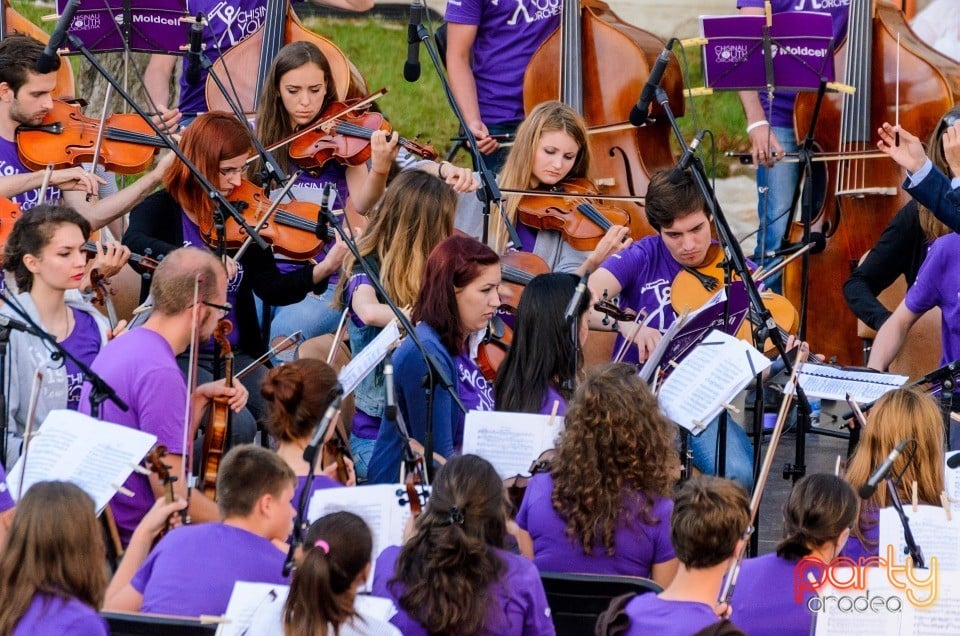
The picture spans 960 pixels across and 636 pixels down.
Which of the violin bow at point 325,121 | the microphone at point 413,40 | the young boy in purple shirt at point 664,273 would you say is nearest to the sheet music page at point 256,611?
the young boy in purple shirt at point 664,273

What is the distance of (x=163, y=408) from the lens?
405 centimetres

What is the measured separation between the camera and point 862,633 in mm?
3086

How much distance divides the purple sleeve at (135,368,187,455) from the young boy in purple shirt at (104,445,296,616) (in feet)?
1.89

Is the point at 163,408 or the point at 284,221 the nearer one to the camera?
the point at 163,408

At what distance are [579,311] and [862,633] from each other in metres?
1.51

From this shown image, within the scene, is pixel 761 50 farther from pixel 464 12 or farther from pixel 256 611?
pixel 256 611

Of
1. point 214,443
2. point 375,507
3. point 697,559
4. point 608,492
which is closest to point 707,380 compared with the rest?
point 608,492

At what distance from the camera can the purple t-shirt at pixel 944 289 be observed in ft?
17.6

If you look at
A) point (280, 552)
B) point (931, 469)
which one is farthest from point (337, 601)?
point (931, 469)

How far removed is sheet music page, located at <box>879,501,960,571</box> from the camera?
3.42 metres

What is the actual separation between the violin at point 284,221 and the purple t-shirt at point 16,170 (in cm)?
71

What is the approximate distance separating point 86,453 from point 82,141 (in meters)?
2.45

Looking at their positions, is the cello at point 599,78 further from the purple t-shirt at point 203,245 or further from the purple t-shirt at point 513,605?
the purple t-shirt at point 513,605

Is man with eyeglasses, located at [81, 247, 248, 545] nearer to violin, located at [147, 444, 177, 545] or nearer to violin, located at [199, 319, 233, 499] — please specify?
violin, located at [199, 319, 233, 499]
